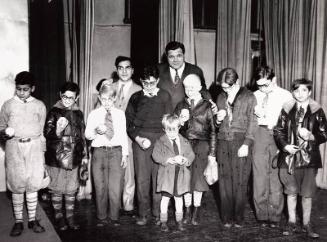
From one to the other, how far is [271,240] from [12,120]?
2880 millimetres

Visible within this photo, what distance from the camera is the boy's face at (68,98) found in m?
4.10

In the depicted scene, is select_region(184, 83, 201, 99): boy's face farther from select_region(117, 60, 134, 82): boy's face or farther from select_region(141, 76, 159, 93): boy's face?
select_region(117, 60, 134, 82): boy's face

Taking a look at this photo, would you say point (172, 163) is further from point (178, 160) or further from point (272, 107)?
point (272, 107)

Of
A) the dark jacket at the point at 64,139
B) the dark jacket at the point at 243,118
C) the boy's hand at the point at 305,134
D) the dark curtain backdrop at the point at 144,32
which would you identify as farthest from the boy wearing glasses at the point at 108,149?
the dark curtain backdrop at the point at 144,32

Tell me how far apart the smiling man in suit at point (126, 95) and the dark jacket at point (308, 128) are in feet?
5.71

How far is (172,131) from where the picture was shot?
4.11 metres

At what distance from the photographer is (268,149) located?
13.9ft

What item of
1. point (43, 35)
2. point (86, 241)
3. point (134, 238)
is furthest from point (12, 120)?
point (43, 35)

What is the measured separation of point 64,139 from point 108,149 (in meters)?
0.49

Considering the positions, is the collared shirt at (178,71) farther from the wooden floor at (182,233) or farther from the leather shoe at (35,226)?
the leather shoe at (35,226)

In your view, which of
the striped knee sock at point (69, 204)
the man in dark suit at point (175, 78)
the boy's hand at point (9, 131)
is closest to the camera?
the boy's hand at point (9, 131)

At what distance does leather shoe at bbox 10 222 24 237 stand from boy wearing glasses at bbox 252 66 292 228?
2524mm

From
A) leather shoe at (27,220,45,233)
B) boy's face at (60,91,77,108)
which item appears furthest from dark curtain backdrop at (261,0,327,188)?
leather shoe at (27,220,45,233)

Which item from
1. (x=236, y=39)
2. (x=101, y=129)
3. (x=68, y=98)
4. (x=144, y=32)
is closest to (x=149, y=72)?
(x=101, y=129)
